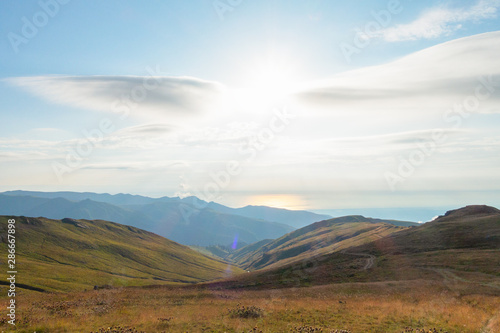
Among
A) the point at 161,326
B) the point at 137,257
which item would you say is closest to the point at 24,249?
the point at 137,257

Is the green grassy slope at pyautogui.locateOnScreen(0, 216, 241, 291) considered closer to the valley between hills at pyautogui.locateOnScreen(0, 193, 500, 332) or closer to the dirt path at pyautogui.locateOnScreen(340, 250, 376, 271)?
the valley between hills at pyautogui.locateOnScreen(0, 193, 500, 332)

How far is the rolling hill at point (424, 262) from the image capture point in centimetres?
4912

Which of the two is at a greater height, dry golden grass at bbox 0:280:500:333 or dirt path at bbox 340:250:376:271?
dry golden grass at bbox 0:280:500:333

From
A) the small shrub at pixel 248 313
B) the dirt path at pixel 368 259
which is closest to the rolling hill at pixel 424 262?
the dirt path at pixel 368 259

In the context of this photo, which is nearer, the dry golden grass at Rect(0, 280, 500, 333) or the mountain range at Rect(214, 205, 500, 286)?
the dry golden grass at Rect(0, 280, 500, 333)

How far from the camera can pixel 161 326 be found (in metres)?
21.2

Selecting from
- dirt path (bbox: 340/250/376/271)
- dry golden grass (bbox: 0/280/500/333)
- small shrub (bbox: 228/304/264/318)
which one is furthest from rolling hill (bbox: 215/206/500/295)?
small shrub (bbox: 228/304/264/318)

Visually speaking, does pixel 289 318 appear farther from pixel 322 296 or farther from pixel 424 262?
pixel 424 262

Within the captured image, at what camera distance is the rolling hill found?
49.1 m

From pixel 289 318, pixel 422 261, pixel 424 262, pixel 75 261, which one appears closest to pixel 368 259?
pixel 422 261

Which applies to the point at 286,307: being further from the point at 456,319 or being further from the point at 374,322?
the point at 456,319

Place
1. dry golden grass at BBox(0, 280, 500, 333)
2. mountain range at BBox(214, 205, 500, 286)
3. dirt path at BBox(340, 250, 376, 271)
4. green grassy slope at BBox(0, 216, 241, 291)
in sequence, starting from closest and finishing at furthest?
dry golden grass at BBox(0, 280, 500, 333) → mountain range at BBox(214, 205, 500, 286) → dirt path at BBox(340, 250, 376, 271) → green grassy slope at BBox(0, 216, 241, 291)

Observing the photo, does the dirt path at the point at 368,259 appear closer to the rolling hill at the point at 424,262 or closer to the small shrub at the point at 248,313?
the rolling hill at the point at 424,262

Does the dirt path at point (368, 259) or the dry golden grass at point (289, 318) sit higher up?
the dry golden grass at point (289, 318)
